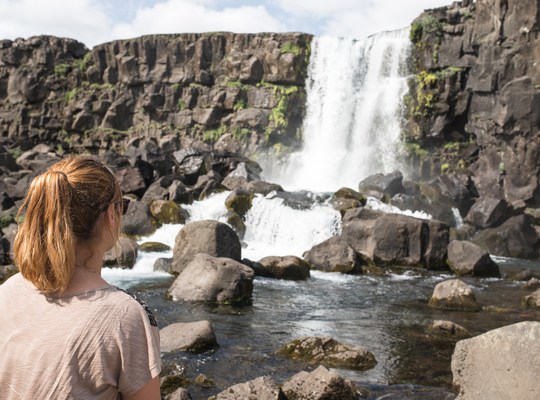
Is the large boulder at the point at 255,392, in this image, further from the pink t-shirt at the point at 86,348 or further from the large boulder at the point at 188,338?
the pink t-shirt at the point at 86,348

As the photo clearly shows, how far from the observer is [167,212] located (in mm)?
24391

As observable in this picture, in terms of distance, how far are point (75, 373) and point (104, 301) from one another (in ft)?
0.83

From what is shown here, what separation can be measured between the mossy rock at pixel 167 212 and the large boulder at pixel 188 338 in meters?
14.2

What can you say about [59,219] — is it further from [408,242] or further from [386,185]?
[386,185]

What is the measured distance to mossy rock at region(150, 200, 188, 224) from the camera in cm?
2423

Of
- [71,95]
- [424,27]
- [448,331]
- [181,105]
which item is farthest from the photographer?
[71,95]

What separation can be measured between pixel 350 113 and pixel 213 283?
27.9 meters

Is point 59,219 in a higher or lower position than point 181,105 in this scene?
lower

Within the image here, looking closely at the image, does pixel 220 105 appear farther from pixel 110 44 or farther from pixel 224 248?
pixel 224 248

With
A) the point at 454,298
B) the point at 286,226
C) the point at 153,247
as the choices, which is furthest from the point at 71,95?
the point at 454,298

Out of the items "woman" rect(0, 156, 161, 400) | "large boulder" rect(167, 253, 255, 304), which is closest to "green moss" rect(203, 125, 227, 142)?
"large boulder" rect(167, 253, 255, 304)

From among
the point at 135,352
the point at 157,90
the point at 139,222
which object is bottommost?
the point at 139,222

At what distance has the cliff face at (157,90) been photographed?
141 feet

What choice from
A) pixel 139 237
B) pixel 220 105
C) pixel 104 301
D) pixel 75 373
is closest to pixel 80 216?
pixel 104 301
